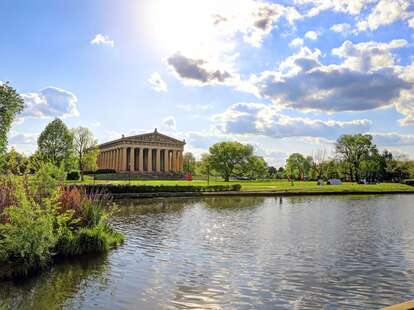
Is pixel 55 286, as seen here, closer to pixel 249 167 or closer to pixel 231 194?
pixel 231 194

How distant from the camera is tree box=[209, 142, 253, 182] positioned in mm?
92375

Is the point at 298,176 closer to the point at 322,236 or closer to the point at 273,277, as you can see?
the point at 322,236

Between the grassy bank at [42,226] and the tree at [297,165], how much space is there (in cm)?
11035

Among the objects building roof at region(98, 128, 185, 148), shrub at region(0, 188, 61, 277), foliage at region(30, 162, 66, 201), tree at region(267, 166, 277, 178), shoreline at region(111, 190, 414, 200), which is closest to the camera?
shrub at region(0, 188, 61, 277)

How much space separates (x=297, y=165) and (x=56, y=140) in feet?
260

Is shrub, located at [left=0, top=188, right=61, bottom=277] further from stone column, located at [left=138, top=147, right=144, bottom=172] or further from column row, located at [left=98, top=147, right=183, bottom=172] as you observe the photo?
stone column, located at [left=138, top=147, right=144, bottom=172]

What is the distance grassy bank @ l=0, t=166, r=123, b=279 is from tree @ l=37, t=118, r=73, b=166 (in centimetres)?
6651

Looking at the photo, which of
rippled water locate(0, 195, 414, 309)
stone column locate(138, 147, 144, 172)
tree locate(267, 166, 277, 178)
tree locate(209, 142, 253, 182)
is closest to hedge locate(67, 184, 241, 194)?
rippled water locate(0, 195, 414, 309)

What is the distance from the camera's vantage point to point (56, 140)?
80125mm

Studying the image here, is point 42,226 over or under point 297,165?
under

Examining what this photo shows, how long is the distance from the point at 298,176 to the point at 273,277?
4639 inches

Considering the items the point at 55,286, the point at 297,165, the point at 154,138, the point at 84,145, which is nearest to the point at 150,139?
the point at 154,138

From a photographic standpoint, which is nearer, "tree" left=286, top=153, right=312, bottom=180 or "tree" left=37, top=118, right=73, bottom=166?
"tree" left=37, top=118, right=73, bottom=166

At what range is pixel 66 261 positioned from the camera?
13.7m
